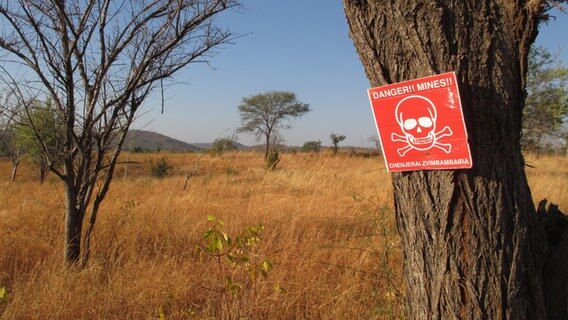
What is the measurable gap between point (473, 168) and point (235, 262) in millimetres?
1109

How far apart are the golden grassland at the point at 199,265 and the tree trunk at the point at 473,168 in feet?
1.91

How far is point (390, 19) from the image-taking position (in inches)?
48.0

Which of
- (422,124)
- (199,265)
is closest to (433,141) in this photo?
(422,124)

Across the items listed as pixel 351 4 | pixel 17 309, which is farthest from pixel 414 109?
pixel 17 309

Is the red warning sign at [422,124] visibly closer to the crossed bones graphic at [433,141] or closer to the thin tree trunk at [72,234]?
the crossed bones graphic at [433,141]

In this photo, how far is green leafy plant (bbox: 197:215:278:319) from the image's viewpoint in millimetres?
1585

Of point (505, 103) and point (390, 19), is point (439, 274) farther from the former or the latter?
point (390, 19)

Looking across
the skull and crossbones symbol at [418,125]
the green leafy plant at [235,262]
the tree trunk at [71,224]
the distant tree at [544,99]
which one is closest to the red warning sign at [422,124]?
the skull and crossbones symbol at [418,125]

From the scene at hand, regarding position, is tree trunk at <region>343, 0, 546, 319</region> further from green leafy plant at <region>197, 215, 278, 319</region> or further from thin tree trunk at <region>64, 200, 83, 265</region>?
thin tree trunk at <region>64, 200, 83, 265</region>

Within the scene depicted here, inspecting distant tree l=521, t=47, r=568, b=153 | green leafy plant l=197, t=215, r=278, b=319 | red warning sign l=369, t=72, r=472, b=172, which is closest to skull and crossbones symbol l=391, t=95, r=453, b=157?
red warning sign l=369, t=72, r=472, b=172

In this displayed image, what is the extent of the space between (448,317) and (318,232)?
220 centimetres

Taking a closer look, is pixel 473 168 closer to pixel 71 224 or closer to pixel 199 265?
pixel 199 265

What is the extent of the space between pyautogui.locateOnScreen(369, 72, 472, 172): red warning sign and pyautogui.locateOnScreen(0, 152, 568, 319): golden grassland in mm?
770

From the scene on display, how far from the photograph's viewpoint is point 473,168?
47.0 inches
